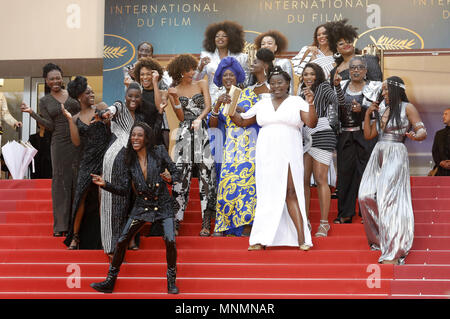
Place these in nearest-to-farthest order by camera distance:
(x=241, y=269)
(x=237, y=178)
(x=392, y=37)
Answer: (x=241, y=269) < (x=237, y=178) < (x=392, y=37)

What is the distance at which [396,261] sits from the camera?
7641mm

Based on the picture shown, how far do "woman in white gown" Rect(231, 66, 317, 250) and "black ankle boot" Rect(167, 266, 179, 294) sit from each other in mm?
1062

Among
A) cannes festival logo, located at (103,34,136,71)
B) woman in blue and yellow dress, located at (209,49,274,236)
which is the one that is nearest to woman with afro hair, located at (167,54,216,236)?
woman in blue and yellow dress, located at (209,49,274,236)

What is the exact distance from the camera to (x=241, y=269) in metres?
7.70

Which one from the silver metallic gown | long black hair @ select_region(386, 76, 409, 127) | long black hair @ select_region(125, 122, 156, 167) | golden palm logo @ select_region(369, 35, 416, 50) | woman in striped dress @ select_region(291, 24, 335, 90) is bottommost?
the silver metallic gown

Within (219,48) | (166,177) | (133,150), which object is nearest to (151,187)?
(166,177)

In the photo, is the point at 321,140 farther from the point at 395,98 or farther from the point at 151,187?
the point at 151,187

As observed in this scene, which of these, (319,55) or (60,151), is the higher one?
(319,55)

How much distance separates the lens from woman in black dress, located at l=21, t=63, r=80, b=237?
873cm

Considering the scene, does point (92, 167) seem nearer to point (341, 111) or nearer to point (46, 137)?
point (341, 111)

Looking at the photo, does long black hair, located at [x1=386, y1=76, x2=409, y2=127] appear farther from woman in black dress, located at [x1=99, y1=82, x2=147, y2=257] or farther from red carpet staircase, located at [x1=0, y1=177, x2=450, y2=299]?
woman in black dress, located at [x1=99, y1=82, x2=147, y2=257]

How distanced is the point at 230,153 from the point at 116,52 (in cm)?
604

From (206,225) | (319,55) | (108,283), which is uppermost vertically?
(319,55)

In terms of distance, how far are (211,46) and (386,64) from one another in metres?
4.71
